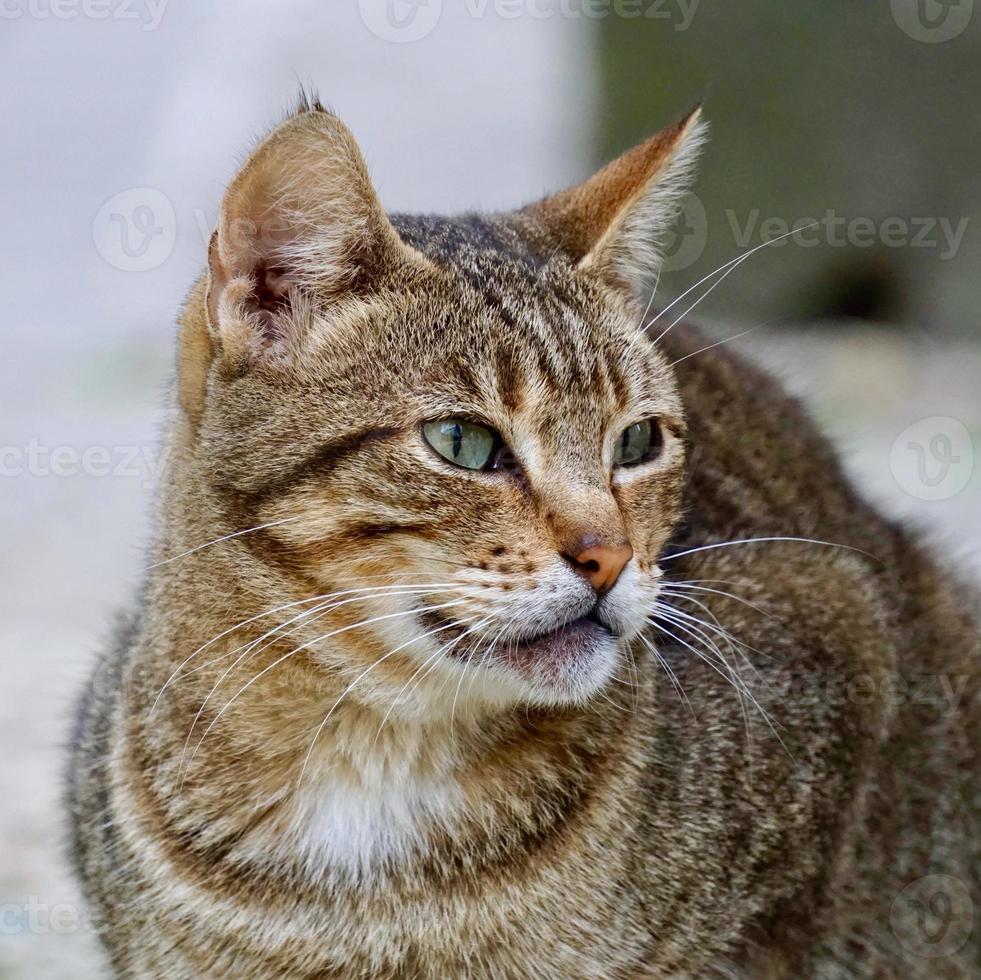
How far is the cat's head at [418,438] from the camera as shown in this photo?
7.53 ft

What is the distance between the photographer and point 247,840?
8.50 feet

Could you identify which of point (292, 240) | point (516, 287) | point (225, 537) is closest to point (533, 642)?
point (225, 537)

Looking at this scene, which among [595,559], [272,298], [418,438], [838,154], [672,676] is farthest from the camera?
[838,154]

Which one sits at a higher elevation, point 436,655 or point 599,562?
point 599,562

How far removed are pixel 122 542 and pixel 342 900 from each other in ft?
13.3

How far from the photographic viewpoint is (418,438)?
2383 millimetres

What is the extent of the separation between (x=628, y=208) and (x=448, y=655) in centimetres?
109

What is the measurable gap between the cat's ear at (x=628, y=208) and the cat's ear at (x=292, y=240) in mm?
506

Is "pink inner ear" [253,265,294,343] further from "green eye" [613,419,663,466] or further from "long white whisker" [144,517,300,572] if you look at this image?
"green eye" [613,419,663,466]

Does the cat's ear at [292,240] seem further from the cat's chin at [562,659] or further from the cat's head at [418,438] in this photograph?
the cat's chin at [562,659]

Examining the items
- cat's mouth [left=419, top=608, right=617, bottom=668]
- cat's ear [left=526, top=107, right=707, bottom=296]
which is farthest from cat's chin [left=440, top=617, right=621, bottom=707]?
cat's ear [left=526, top=107, right=707, bottom=296]

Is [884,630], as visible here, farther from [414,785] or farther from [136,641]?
[136,641]

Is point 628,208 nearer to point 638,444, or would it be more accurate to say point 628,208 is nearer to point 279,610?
point 638,444

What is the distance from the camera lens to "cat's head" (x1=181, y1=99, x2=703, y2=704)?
2295 millimetres
